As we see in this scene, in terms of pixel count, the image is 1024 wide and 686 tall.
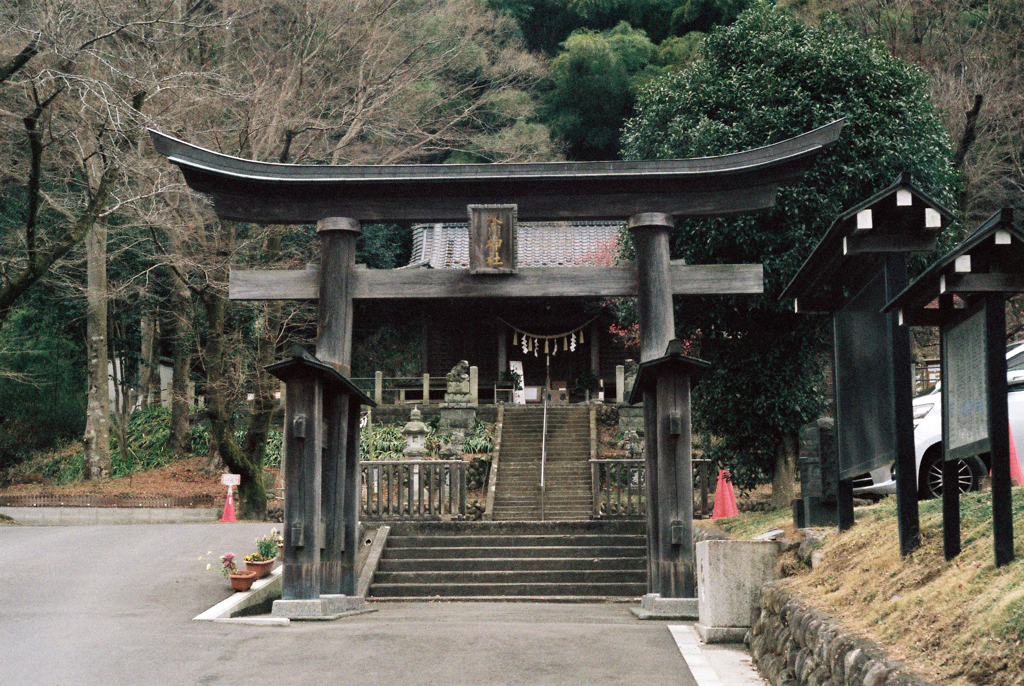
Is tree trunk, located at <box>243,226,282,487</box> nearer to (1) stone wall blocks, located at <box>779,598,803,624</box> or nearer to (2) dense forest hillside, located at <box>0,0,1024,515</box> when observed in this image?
(2) dense forest hillside, located at <box>0,0,1024,515</box>

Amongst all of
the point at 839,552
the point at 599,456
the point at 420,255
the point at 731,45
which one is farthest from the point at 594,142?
the point at 839,552

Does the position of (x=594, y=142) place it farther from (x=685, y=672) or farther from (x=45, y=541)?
(x=685, y=672)

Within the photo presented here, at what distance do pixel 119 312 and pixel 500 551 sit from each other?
18020mm

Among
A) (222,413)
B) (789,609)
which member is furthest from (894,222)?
(222,413)

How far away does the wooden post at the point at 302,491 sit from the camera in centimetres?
1119

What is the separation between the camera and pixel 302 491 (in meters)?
11.4

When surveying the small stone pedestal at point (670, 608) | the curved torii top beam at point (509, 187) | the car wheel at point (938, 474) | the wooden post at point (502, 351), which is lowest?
the small stone pedestal at point (670, 608)

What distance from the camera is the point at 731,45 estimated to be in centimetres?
1616

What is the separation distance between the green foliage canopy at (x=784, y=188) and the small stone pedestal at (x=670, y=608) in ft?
15.7

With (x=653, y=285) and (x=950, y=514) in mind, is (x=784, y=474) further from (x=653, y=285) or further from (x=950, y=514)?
(x=950, y=514)

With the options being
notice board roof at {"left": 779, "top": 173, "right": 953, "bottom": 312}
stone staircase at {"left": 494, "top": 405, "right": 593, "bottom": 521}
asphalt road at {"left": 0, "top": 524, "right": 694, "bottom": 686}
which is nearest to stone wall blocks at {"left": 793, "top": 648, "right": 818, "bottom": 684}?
asphalt road at {"left": 0, "top": 524, "right": 694, "bottom": 686}

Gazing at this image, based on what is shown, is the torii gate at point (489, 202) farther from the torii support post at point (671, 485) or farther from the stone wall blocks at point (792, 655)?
the stone wall blocks at point (792, 655)

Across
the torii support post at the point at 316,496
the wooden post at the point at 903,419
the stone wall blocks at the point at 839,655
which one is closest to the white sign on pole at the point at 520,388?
the torii support post at the point at 316,496

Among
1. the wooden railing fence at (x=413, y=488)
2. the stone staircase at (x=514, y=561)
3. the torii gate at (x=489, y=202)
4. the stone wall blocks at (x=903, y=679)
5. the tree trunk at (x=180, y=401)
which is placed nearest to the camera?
the stone wall blocks at (x=903, y=679)
